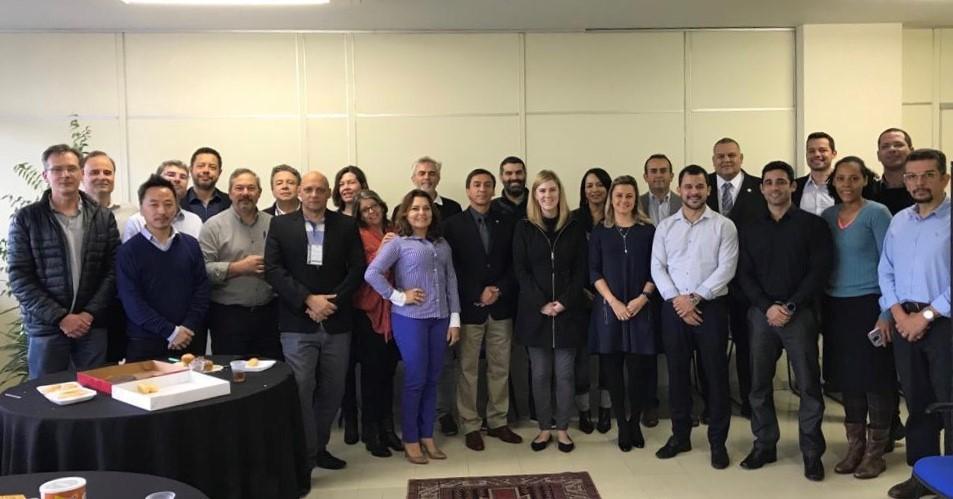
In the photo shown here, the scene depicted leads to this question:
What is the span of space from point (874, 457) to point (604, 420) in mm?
1622

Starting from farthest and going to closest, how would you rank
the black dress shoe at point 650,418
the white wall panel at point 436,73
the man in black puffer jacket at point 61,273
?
the white wall panel at point 436,73 < the black dress shoe at point 650,418 < the man in black puffer jacket at point 61,273

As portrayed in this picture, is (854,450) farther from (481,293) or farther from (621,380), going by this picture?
(481,293)

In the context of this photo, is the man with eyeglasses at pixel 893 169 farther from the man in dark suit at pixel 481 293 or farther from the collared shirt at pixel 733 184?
the man in dark suit at pixel 481 293

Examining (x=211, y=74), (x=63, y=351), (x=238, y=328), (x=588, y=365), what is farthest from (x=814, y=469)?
(x=211, y=74)

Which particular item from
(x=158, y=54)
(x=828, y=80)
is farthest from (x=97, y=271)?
(x=828, y=80)

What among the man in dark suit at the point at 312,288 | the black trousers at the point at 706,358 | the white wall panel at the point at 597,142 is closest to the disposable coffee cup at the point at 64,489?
the man in dark suit at the point at 312,288

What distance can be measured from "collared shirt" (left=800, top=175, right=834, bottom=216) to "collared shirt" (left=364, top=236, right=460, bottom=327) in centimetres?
260

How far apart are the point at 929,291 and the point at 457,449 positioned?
9.22 ft

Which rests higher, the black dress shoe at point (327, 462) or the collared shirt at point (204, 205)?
the collared shirt at point (204, 205)

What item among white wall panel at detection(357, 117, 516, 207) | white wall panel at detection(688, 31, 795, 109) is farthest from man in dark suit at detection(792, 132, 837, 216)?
white wall panel at detection(357, 117, 516, 207)

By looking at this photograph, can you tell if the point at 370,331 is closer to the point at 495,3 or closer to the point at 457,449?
the point at 457,449

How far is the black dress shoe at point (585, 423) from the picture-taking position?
15.8 feet

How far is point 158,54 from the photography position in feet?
19.2

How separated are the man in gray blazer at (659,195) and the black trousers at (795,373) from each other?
1146 millimetres
